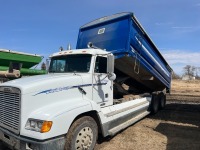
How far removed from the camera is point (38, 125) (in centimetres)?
482

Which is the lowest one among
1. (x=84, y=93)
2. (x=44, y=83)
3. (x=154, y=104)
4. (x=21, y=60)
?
(x=154, y=104)

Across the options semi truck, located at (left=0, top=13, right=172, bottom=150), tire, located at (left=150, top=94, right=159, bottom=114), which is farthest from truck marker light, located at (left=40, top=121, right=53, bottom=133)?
tire, located at (left=150, top=94, right=159, bottom=114)

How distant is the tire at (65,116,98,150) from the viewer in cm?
523

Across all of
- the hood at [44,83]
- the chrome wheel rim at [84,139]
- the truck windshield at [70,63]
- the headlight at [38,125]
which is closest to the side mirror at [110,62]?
the truck windshield at [70,63]

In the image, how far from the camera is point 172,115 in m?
10.8

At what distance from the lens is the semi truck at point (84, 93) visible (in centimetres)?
497

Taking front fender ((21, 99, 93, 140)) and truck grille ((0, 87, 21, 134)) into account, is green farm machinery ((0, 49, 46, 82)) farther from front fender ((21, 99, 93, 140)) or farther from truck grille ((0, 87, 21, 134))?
front fender ((21, 99, 93, 140))

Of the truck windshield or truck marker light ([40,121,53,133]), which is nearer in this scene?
truck marker light ([40,121,53,133])

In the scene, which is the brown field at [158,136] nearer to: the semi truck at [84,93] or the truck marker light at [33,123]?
the semi truck at [84,93]

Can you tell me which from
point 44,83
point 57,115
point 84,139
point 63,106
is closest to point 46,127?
point 57,115

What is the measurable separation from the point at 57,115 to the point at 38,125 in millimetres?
395

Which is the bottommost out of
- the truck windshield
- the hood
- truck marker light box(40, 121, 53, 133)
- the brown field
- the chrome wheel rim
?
the brown field

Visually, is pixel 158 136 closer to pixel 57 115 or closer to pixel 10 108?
pixel 57 115

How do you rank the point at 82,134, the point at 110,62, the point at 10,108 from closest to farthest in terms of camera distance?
the point at 10,108, the point at 82,134, the point at 110,62
